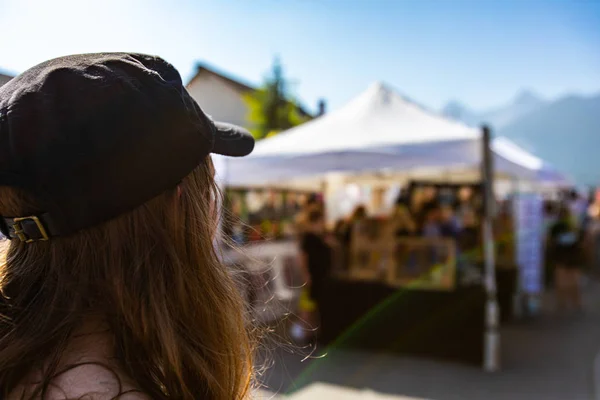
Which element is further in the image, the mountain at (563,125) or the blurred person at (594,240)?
the mountain at (563,125)

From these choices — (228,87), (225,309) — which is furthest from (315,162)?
(225,309)

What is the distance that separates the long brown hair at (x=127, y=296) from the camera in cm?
76

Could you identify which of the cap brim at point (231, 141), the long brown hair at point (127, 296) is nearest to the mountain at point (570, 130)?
the cap brim at point (231, 141)

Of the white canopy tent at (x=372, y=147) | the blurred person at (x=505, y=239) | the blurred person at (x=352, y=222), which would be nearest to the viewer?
the white canopy tent at (x=372, y=147)

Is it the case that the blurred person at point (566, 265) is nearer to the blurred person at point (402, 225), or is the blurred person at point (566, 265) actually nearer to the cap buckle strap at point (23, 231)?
the blurred person at point (402, 225)

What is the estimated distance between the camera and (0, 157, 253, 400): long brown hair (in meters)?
0.76

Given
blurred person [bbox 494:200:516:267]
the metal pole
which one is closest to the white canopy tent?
the metal pole

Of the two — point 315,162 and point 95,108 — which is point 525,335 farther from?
point 95,108

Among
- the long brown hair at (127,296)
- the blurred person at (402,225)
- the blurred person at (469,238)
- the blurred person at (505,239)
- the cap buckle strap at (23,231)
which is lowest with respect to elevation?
the blurred person at (505,239)

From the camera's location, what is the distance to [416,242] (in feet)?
18.1

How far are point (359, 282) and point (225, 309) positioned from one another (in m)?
4.99

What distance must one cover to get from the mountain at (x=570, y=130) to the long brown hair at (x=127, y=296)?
25016 millimetres

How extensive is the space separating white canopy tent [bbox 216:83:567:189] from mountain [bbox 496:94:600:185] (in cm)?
2000

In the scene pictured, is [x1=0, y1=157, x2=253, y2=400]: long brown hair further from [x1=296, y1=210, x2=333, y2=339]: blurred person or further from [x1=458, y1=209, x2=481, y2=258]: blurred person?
[x1=458, y1=209, x2=481, y2=258]: blurred person
